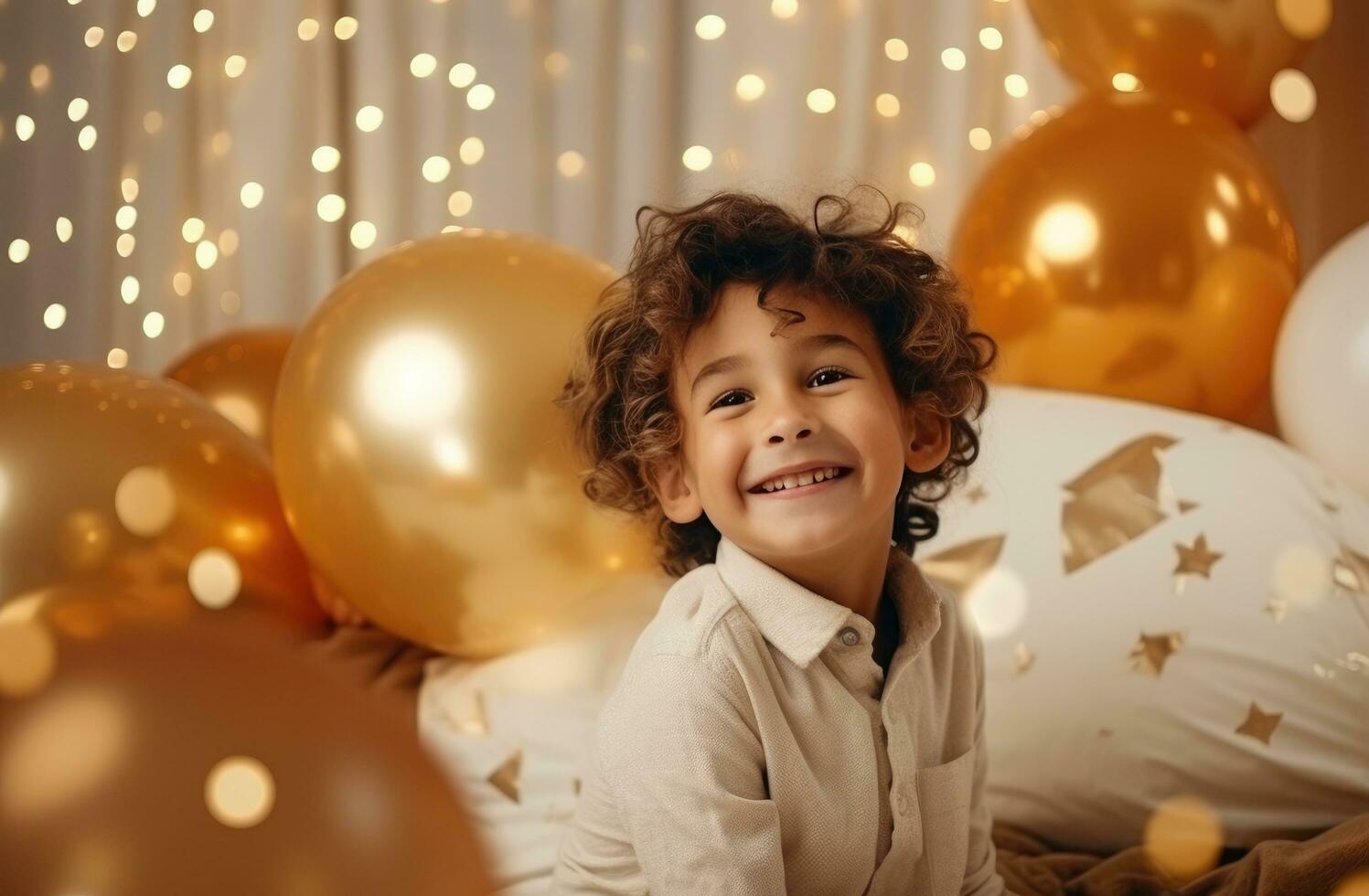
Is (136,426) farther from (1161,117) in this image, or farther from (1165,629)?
(1161,117)

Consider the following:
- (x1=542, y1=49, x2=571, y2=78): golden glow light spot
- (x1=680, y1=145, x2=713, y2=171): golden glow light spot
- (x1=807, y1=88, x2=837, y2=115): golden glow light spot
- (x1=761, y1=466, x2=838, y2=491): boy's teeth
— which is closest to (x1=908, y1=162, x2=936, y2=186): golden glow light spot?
(x1=807, y1=88, x2=837, y2=115): golden glow light spot

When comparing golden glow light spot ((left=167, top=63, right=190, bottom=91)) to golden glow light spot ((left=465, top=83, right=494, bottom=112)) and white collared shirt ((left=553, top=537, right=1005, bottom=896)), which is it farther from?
white collared shirt ((left=553, top=537, right=1005, bottom=896))

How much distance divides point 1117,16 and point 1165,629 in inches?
31.1

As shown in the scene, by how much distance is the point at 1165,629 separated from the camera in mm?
1178

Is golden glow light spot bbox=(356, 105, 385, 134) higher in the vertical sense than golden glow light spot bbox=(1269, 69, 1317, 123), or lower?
lower

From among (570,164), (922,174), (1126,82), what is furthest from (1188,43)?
(570,164)

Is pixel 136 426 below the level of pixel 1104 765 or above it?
above

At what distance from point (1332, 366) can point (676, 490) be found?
2.41ft

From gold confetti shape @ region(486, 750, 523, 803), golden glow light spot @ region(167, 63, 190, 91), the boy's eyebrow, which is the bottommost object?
gold confetti shape @ region(486, 750, 523, 803)

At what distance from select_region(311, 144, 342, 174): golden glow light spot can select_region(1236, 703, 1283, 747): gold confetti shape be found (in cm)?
150

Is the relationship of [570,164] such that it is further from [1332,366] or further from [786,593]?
[786,593]

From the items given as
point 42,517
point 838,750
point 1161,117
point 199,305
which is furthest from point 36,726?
point 199,305

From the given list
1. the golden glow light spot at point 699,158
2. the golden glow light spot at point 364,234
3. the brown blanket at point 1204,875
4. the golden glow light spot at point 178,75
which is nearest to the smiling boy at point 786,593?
the brown blanket at point 1204,875

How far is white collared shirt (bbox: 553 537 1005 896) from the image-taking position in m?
0.83
